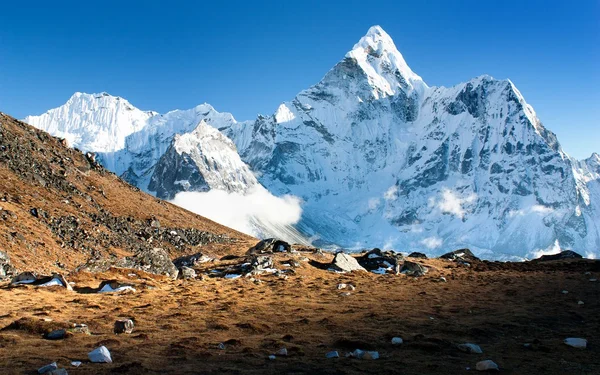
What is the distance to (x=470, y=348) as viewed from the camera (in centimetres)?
1817

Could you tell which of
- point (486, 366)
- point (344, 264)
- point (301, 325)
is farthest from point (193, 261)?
point (486, 366)

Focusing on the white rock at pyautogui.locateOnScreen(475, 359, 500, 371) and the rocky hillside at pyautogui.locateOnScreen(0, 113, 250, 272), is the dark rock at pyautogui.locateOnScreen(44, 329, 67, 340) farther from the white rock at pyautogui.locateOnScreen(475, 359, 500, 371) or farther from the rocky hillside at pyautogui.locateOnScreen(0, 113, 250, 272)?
the rocky hillside at pyautogui.locateOnScreen(0, 113, 250, 272)

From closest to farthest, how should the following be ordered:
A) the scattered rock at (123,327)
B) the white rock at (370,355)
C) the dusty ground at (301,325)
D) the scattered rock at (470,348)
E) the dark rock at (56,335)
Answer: the dusty ground at (301,325) < the white rock at (370,355) < the dark rock at (56,335) < the scattered rock at (470,348) < the scattered rock at (123,327)

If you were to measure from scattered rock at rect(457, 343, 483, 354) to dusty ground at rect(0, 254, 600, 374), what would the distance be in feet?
1.11

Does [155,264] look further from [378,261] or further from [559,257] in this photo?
[559,257]

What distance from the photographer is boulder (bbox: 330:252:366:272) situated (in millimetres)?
51250

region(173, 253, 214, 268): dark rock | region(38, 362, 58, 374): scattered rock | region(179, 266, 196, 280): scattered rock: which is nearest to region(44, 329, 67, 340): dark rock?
region(38, 362, 58, 374): scattered rock

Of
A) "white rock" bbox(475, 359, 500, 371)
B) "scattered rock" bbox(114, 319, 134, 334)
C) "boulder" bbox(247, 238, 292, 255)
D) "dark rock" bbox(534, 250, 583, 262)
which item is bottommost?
"scattered rock" bbox(114, 319, 134, 334)

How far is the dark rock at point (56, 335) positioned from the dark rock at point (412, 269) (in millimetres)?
39185

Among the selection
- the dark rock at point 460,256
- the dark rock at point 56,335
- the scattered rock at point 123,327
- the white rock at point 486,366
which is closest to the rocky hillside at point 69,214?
the scattered rock at point 123,327

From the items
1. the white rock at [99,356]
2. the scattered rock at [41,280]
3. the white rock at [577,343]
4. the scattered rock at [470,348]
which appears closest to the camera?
the white rock at [99,356]

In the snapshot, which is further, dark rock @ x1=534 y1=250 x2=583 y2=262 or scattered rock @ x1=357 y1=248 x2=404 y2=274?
dark rock @ x1=534 y1=250 x2=583 y2=262

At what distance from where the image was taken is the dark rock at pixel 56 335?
17.5 metres

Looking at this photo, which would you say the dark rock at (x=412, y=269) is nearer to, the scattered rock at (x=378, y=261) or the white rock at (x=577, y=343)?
the scattered rock at (x=378, y=261)
